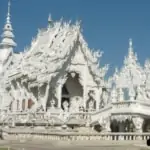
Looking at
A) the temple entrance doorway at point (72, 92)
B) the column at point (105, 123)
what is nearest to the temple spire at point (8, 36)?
the temple entrance doorway at point (72, 92)

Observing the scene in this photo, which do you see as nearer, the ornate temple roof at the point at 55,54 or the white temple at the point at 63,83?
the white temple at the point at 63,83

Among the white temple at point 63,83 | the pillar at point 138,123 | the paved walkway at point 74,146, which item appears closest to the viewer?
the paved walkway at point 74,146

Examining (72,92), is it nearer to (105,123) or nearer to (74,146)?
(105,123)

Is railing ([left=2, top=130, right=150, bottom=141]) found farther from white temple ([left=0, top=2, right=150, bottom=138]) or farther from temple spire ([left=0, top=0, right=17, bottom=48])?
temple spire ([left=0, top=0, right=17, bottom=48])

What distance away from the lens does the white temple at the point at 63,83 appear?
31.5m

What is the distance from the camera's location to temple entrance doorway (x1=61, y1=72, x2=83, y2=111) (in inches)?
1563

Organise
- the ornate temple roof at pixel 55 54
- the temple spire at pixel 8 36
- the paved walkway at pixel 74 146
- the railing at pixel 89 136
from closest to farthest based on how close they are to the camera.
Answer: the paved walkway at pixel 74 146, the railing at pixel 89 136, the ornate temple roof at pixel 55 54, the temple spire at pixel 8 36

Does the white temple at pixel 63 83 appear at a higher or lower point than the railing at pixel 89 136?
higher

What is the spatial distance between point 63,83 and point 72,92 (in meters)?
3.11

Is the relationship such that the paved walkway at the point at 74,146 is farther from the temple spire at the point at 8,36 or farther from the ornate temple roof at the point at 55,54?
the temple spire at the point at 8,36

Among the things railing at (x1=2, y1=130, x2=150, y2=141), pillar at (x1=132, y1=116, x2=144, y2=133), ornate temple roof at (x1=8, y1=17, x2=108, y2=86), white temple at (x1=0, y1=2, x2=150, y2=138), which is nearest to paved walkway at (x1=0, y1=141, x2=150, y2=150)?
railing at (x1=2, y1=130, x2=150, y2=141)

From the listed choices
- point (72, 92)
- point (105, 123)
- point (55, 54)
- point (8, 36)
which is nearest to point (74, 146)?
point (105, 123)

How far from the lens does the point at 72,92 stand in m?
40.7

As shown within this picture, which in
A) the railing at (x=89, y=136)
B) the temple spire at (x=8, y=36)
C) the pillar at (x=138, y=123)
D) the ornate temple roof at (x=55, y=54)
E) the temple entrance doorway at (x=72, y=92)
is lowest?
the railing at (x=89, y=136)
